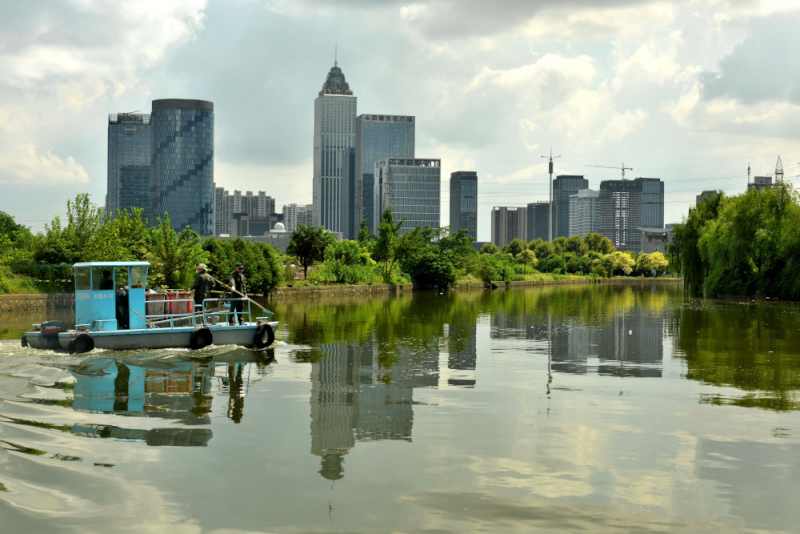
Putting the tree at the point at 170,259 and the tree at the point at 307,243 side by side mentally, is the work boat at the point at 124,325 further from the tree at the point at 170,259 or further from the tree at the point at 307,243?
the tree at the point at 307,243

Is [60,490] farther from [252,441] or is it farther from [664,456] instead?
[664,456]

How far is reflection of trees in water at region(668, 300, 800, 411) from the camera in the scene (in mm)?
10594

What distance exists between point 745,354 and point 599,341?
A: 412cm

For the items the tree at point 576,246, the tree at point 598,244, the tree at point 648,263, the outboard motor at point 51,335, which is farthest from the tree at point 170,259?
the tree at point 598,244

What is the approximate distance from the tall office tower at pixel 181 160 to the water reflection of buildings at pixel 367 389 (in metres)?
186

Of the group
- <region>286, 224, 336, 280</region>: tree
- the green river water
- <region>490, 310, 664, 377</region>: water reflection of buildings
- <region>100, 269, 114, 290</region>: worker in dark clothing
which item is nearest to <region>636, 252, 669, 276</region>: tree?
<region>286, 224, 336, 280</region>: tree

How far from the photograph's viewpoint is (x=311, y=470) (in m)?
6.66

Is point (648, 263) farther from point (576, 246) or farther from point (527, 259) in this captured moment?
point (527, 259)

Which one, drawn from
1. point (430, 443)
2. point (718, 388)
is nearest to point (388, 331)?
point (718, 388)

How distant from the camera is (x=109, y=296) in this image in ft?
50.9

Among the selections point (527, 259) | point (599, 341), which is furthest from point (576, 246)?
point (599, 341)

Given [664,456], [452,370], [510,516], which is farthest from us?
[452,370]

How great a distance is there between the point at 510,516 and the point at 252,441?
3.30 meters

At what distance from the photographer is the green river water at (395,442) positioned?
5.61 meters
